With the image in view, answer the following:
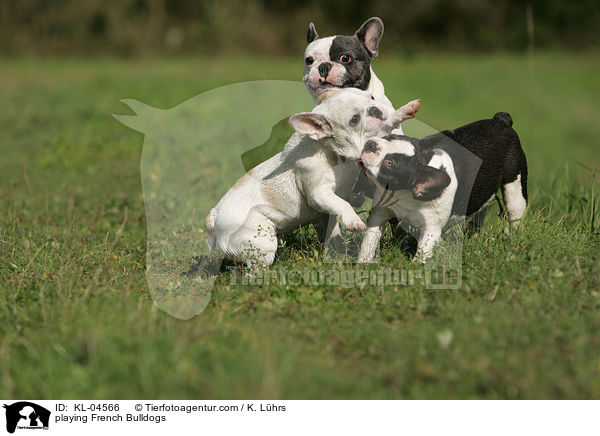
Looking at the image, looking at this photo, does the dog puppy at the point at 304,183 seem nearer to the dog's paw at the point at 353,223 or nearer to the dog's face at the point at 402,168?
the dog's paw at the point at 353,223

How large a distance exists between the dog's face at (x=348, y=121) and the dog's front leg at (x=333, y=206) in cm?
31

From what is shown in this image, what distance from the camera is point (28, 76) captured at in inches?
648

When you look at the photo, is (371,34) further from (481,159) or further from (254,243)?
(254,243)

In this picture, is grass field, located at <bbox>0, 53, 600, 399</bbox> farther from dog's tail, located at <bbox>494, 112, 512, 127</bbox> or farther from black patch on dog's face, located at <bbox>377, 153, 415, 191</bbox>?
dog's tail, located at <bbox>494, 112, 512, 127</bbox>

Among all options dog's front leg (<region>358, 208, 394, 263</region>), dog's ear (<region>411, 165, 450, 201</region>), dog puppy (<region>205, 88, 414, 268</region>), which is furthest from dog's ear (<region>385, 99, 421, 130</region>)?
dog's front leg (<region>358, 208, 394, 263</region>)

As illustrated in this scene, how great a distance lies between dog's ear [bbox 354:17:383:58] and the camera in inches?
192

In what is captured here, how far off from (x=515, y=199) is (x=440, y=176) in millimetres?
1058

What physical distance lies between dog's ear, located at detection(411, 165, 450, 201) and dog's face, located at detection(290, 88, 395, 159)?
41 cm

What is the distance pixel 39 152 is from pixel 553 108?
11.1 metres

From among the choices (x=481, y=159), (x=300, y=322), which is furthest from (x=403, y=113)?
(x=300, y=322)

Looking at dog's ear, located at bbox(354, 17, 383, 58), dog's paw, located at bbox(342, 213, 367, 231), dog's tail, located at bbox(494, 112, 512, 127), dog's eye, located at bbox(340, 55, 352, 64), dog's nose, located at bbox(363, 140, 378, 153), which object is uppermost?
dog's ear, located at bbox(354, 17, 383, 58)

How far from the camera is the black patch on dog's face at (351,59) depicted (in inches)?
186

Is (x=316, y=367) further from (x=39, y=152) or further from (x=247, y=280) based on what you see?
(x=39, y=152)
